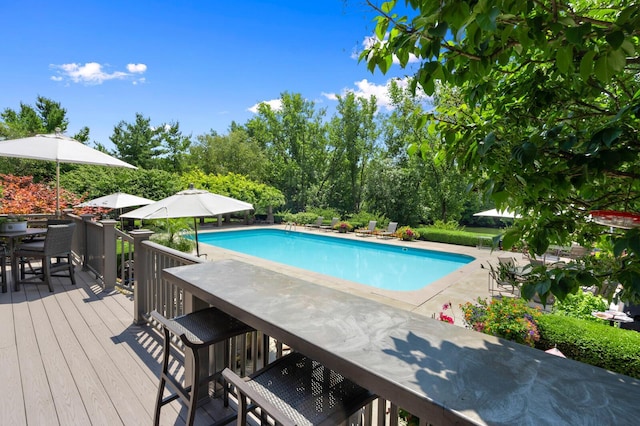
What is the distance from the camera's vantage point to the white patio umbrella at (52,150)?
18.1ft

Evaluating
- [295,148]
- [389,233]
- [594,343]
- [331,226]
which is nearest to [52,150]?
[594,343]

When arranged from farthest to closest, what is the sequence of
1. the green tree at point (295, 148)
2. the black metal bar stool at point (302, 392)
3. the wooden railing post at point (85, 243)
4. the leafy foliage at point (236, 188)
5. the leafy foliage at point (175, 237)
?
1. the green tree at point (295, 148)
2. the leafy foliage at point (236, 188)
3. the leafy foliage at point (175, 237)
4. the wooden railing post at point (85, 243)
5. the black metal bar stool at point (302, 392)

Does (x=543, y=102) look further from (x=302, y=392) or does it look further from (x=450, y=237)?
(x=450, y=237)

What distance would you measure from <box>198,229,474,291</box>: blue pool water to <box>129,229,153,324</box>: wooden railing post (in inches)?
283

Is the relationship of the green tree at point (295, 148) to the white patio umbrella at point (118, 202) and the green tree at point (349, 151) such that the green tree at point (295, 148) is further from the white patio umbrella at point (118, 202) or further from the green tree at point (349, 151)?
the white patio umbrella at point (118, 202)

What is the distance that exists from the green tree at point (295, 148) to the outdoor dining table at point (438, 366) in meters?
25.5

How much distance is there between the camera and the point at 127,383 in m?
2.84

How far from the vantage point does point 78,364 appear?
3.09 m

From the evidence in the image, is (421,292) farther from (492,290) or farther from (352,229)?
(352,229)

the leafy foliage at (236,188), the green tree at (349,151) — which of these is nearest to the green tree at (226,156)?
the leafy foliage at (236,188)

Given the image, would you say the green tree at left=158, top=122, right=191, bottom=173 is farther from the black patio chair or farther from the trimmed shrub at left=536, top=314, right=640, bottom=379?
the trimmed shrub at left=536, top=314, right=640, bottom=379

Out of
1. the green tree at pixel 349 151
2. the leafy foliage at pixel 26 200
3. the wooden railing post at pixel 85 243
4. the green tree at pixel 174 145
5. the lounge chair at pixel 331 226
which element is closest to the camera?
the wooden railing post at pixel 85 243

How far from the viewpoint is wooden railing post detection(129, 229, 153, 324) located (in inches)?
157

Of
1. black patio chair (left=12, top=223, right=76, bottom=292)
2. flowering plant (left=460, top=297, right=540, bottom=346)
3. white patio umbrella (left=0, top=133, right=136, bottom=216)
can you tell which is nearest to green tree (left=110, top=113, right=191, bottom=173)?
white patio umbrella (left=0, top=133, right=136, bottom=216)
